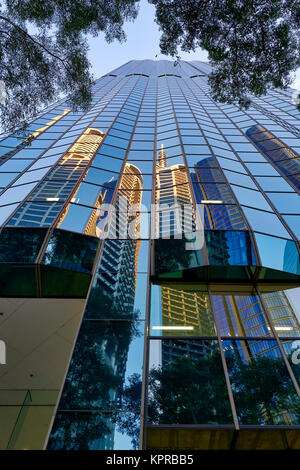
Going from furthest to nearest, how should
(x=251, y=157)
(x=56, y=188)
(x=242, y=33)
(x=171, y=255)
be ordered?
(x=251, y=157)
(x=56, y=188)
(x=242, y=33)
(x=171, y=255)

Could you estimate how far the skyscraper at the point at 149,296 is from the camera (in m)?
5.74

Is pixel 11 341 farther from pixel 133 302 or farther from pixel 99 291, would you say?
pixel 133 302

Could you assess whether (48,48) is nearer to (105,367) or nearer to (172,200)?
(172,200)

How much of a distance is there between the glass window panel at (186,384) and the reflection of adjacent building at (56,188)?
5.84 meters

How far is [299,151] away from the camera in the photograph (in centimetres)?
1619

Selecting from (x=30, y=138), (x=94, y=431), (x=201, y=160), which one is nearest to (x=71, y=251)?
(x=94, y=431)

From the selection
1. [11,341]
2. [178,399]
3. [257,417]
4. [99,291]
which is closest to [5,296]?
[11,341]

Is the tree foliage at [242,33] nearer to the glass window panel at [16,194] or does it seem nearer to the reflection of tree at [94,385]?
the glass window panel at [16,194]

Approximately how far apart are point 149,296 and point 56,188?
663 centimetres

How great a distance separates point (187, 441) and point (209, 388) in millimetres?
1083

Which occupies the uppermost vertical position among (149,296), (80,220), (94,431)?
(80,220)

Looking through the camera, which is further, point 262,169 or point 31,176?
point 262,169

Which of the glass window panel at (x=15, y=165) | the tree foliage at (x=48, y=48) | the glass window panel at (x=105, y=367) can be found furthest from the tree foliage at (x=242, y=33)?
the glass window panel at (x=105, y=367)

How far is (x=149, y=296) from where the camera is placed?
8352 millimetres
